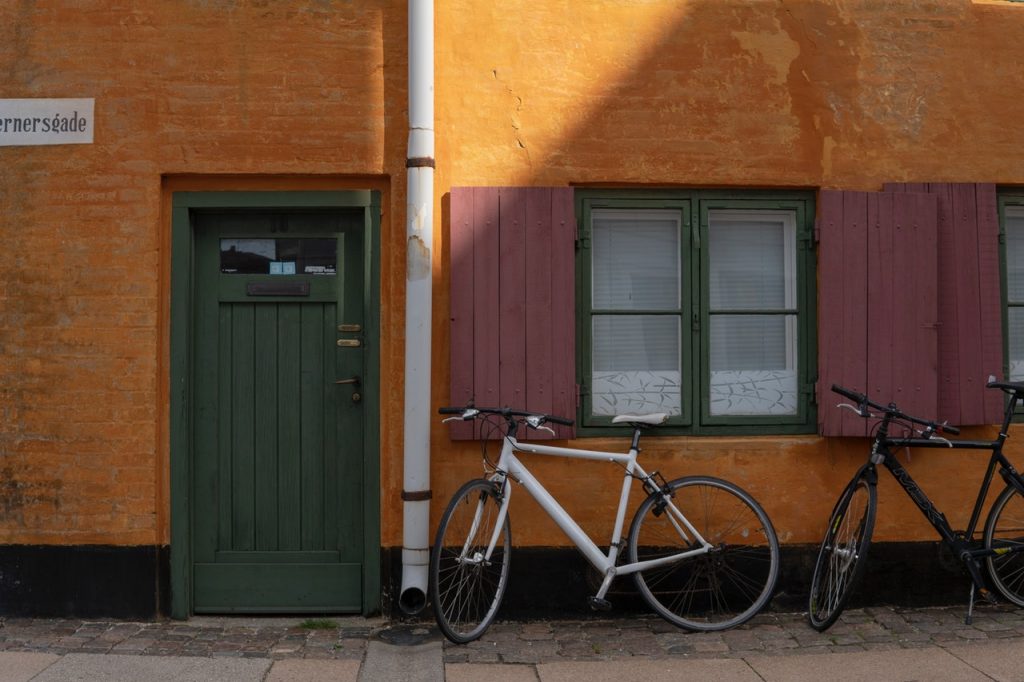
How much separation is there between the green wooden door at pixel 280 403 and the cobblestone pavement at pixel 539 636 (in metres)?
0.43

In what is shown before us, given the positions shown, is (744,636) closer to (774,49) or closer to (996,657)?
(996,657)

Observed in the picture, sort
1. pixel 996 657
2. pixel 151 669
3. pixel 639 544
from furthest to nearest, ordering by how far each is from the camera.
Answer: pixel 639 544 < pixel 996 657 < pixel 151 669

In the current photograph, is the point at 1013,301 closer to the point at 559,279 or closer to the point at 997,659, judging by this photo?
the point at 997,659

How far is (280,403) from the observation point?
5812mm

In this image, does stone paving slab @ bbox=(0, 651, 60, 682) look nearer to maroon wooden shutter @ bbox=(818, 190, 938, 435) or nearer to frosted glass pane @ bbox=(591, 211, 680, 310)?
frosted glass pane @ bbox=(591, 211, 680, 310)

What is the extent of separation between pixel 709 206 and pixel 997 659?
2676 mm

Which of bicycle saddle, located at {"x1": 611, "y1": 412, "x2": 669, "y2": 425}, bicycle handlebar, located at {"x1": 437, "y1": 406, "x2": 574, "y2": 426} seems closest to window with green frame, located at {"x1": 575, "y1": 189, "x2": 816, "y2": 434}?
bicycle saddle, located at {"x1": 611, "y1": 412, "x2": 669, "y2": 425}

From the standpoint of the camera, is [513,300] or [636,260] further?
[636,260]

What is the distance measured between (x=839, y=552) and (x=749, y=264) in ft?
5.41

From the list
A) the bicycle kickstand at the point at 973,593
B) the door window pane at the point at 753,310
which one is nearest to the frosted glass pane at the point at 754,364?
the door window pane at the point at 753,310

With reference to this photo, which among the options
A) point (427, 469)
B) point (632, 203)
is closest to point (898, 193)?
point (632, 203)

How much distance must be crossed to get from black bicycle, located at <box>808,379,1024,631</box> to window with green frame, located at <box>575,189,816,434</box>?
1.57 feet

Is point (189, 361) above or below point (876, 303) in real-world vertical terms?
below

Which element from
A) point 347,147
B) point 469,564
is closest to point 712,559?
point 469,564
